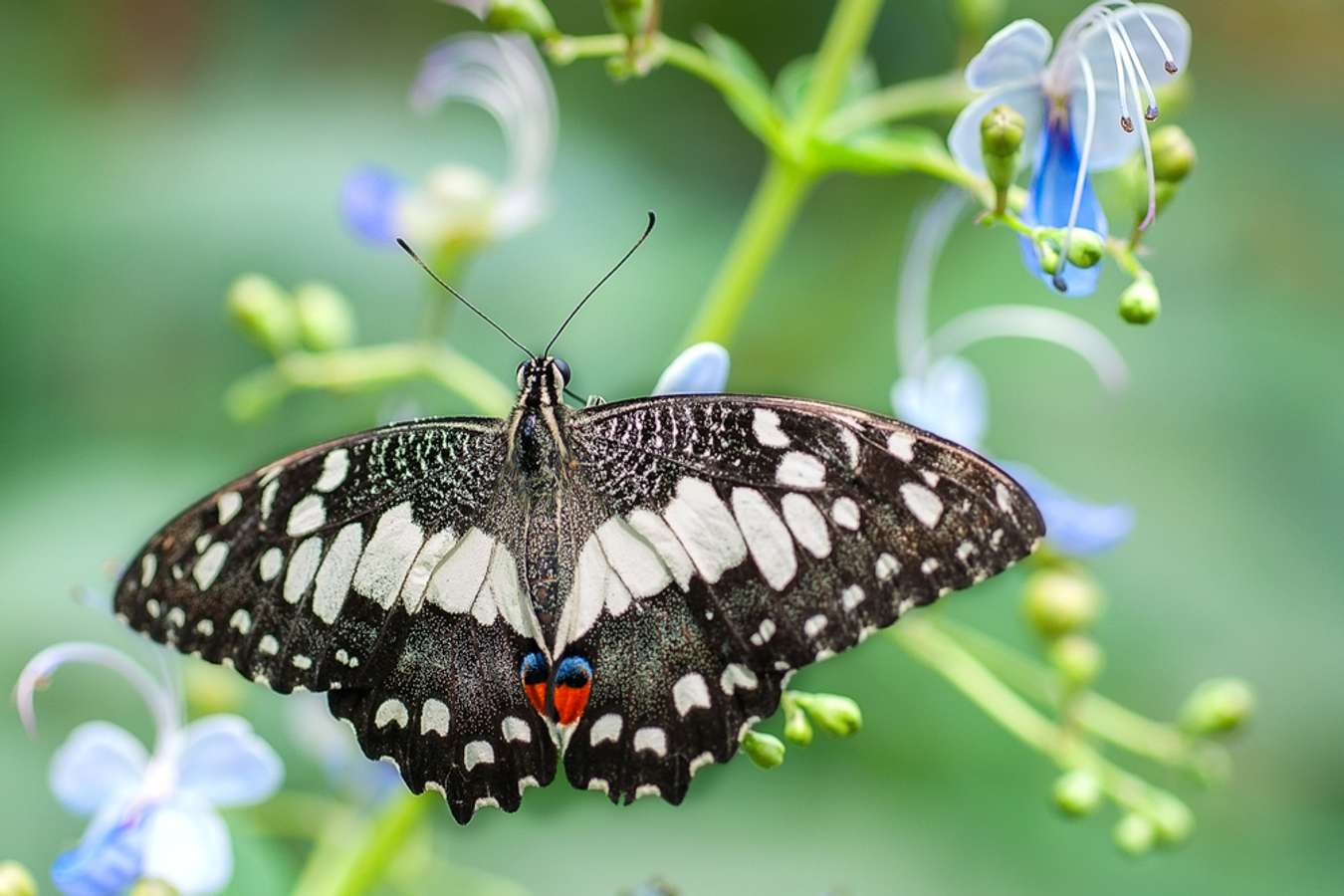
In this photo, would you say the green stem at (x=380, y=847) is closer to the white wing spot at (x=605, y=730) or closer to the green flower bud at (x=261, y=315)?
the white wing spot at (x=605, y=730)

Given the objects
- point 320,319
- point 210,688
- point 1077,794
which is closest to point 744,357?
point 320,319

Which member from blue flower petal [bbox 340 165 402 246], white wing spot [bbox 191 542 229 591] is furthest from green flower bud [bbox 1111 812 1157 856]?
blue flower petal [bbox 340 165 402 246]

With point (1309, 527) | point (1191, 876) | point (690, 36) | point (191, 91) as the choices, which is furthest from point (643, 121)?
point (1191, 876)

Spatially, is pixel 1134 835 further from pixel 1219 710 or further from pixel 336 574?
pixel 336 574

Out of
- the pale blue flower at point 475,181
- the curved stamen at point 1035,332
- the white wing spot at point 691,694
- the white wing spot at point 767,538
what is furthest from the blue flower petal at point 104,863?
the curved stamen at point 1035,332

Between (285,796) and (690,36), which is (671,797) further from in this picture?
(690,36)

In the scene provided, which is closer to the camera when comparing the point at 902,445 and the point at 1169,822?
the point at 902,445
